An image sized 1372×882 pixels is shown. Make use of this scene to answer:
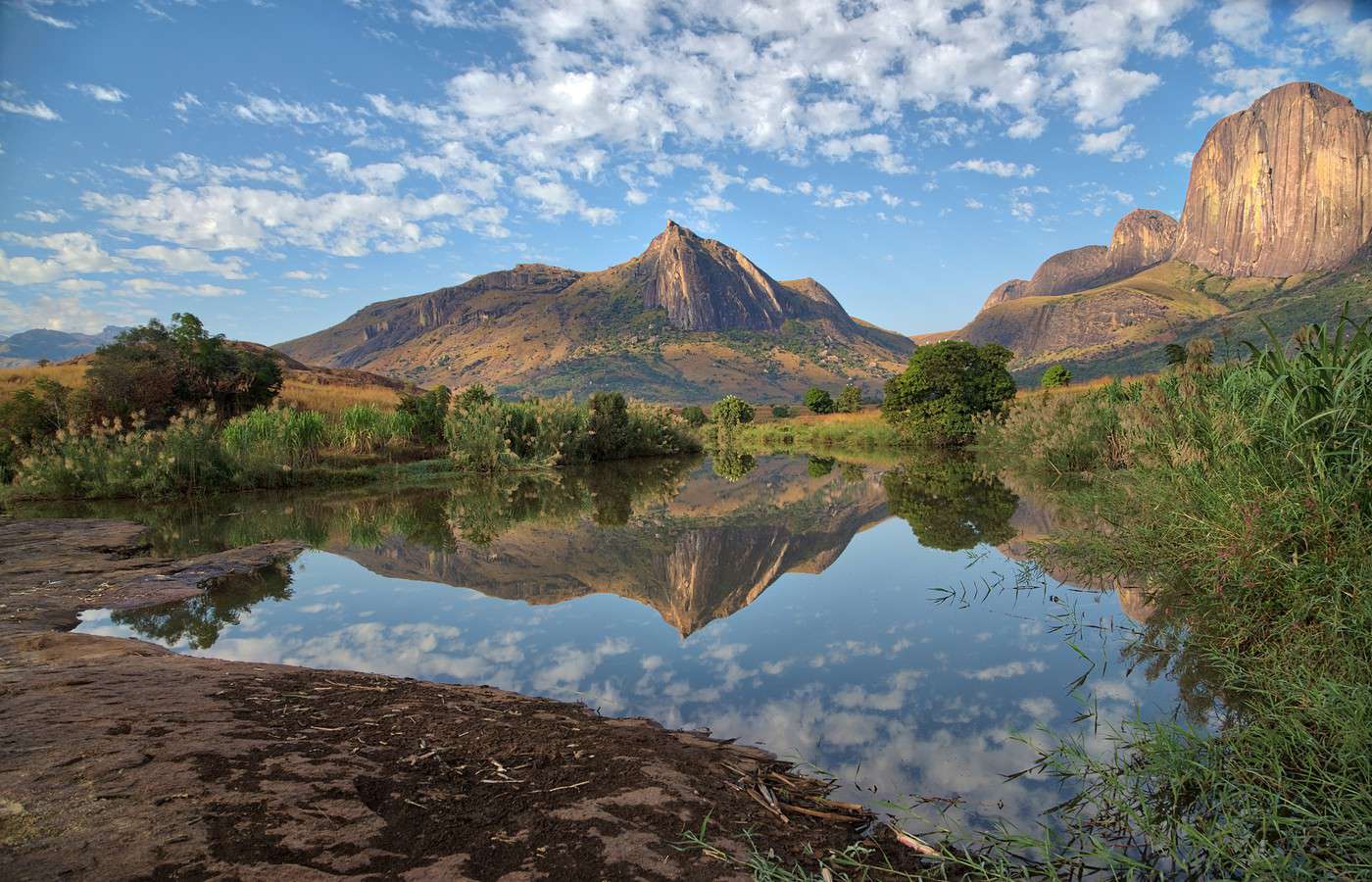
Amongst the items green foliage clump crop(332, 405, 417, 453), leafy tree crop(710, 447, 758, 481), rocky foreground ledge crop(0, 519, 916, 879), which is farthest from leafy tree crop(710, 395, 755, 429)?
rocky foreground ledge crop(0, 519, 916, 879)

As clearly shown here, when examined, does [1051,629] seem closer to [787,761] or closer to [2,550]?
[787,761]

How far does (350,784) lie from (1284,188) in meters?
210

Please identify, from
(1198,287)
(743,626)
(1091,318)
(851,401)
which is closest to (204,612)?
(743,626)

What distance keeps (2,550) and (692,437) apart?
93.8 ft

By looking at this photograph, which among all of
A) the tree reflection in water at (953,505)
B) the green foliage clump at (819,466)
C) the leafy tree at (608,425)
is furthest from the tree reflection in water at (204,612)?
the leafy tree at (608,425)

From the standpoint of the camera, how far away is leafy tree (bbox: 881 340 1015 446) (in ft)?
108

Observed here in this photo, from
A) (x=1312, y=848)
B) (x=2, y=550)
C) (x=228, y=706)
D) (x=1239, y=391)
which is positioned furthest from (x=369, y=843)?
(x=2, y=550)

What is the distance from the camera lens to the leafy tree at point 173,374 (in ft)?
61.5

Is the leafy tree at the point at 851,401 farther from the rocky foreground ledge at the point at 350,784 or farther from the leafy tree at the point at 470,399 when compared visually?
the rocky foreground ledge at the point at 350,784

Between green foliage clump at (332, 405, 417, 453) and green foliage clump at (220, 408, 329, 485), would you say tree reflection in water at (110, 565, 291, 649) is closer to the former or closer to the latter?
green foliage clump at (220, 408, 329, 485)

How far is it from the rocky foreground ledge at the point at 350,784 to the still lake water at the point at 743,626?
0.58 meters

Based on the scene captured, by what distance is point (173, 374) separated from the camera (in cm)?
1995

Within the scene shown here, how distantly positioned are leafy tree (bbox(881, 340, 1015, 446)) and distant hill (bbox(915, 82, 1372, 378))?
8938 centimetres

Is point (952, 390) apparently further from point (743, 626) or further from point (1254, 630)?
point (1254, 630)
